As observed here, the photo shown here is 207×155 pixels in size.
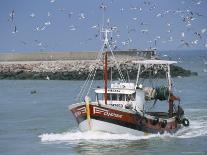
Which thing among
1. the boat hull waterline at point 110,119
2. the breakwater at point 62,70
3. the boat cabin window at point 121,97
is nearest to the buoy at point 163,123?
the boat hull waterline at point 110,119

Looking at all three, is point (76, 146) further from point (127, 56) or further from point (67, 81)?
point (127, 56)

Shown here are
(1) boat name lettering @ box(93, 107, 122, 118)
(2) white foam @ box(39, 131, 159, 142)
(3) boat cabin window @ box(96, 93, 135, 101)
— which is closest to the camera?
(1) boat name lettering @ box(93, 107, 122, 118)

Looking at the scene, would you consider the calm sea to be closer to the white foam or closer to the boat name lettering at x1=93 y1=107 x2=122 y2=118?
the white foam

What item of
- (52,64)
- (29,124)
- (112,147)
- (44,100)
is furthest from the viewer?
(52,64)

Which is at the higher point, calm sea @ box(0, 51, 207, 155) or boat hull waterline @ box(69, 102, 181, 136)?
boat hull waterline @ box(69, 102, 181, 136)

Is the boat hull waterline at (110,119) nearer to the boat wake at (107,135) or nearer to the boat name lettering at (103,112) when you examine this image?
the boat name lettering at (103,112)

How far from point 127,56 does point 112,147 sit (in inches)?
2342

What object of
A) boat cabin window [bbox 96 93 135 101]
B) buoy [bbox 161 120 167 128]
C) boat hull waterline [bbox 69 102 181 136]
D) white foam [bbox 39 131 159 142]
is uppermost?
boat cabin window [bbox 96 93 135 101]

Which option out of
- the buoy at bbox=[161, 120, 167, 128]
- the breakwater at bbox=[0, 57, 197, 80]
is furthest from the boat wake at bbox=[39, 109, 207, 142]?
the breakwater at bbox=[0, 57, 197, 80]

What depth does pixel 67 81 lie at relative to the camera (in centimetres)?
7525

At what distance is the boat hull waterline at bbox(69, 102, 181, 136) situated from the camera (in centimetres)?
3086

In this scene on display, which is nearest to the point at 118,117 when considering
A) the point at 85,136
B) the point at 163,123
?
the point at 85,136

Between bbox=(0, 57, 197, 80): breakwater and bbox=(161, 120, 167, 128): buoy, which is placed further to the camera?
bbox=(0, 57, 197, 80): breakwater

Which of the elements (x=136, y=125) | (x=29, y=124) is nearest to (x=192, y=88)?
(x=29, y=124)
